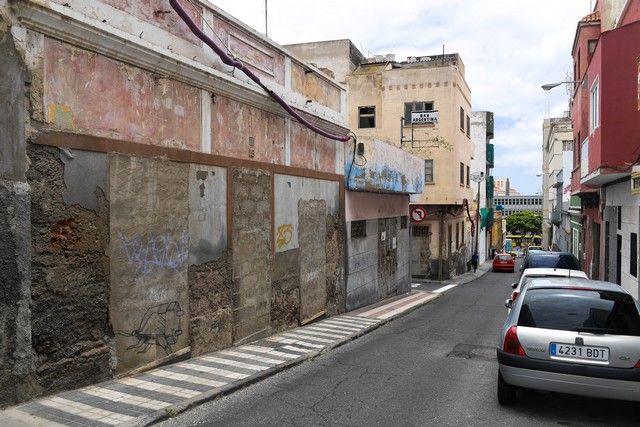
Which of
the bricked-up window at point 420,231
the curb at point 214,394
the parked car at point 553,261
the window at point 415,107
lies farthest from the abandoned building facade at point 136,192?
the bricked-up window at point 420,231

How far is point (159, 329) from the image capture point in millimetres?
7621

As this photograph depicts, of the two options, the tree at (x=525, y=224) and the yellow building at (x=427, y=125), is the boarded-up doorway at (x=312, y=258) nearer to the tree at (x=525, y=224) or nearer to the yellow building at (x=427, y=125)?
the yellow building at (x=427, y=125)

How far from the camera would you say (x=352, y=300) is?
51.2 ft

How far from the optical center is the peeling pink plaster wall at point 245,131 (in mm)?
9141

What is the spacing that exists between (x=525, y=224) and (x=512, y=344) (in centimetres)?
9749

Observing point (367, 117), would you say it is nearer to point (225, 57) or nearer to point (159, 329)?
point (225, 57)

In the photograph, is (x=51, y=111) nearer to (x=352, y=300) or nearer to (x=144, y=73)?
(x=144, y=73)

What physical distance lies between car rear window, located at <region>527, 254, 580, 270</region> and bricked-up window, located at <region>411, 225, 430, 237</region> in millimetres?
15504

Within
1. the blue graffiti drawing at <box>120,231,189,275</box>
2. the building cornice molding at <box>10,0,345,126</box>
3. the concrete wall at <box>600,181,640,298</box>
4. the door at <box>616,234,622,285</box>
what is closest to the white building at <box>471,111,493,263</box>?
the door at <box>616,234,622,285</box>

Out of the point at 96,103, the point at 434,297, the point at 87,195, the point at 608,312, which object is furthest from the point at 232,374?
the point at 434,297

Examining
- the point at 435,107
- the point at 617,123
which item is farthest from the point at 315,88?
the point at 435,107

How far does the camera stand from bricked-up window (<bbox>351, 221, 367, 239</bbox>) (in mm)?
15738

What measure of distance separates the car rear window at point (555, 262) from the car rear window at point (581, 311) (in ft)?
30.3

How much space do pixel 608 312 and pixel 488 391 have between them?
1955mm
